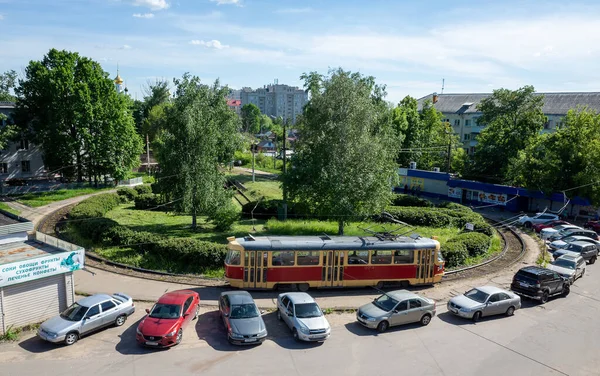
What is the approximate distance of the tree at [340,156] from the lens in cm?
2838

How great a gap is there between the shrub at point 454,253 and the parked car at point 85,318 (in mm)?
18323

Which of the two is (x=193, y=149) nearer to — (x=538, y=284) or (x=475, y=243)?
(x=475, y=243)

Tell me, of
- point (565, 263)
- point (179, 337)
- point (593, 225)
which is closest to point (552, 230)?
point (593, 225)

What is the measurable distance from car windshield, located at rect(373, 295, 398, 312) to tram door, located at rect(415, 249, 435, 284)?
15.9 feet

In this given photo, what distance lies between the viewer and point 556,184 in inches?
1630

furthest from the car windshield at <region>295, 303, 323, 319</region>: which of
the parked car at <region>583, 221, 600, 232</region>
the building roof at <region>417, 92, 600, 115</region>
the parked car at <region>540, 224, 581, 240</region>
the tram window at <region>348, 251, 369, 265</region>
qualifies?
the building roof at <region>417, 92, 600, 115</region>

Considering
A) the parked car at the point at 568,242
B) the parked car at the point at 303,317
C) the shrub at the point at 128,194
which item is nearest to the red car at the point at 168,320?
the parked car at the point at 303,317

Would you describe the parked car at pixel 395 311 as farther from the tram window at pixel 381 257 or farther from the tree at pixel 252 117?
the tree at pixel 252 117

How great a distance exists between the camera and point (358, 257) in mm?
22438

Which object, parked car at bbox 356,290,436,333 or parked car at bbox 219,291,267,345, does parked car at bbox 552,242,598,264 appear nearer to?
parked car at bbox 356,290,436,333

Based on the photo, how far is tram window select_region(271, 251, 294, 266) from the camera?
2145 cm

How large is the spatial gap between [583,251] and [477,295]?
1384cm

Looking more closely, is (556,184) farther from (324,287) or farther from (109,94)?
(109,94)

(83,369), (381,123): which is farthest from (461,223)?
(83,369)
